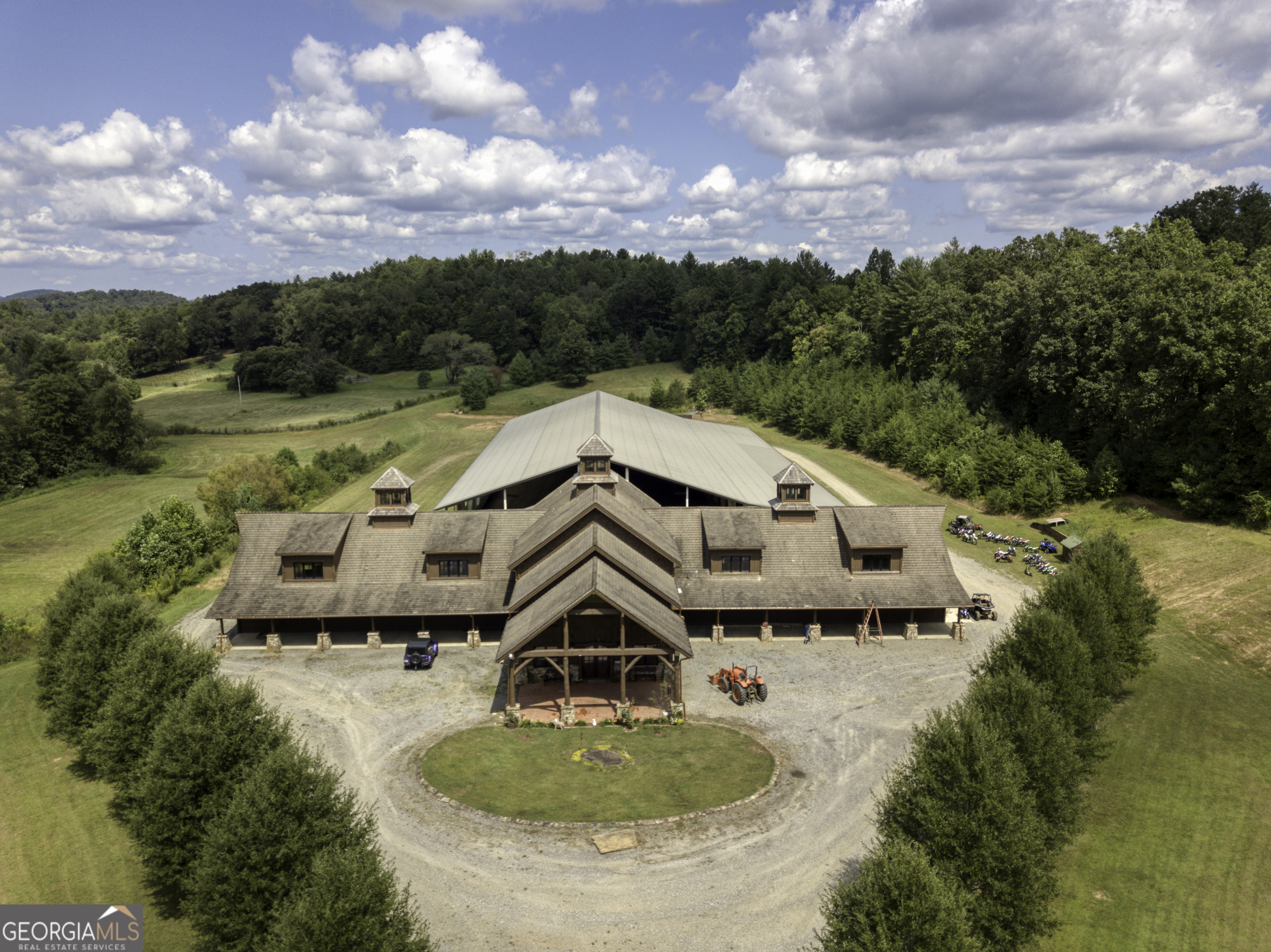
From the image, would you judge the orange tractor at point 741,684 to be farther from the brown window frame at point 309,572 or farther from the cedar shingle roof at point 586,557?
the brown window frame at point 309,572

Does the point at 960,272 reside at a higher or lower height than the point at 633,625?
higher

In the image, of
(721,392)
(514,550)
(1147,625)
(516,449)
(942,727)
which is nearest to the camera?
(942,727)

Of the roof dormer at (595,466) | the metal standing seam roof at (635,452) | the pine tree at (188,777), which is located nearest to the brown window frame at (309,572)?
the metal standing seam roof at (635,452)

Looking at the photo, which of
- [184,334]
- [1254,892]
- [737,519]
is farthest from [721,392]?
Answer: [184,334]

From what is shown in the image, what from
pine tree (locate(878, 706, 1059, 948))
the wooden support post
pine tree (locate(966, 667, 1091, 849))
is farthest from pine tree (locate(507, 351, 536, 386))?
pine tree (locate(878, 706, 1059, 948))

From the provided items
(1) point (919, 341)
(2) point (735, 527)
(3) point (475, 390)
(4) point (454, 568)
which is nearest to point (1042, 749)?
(2) point (735, 527)

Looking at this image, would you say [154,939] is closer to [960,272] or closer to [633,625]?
[633,625]
